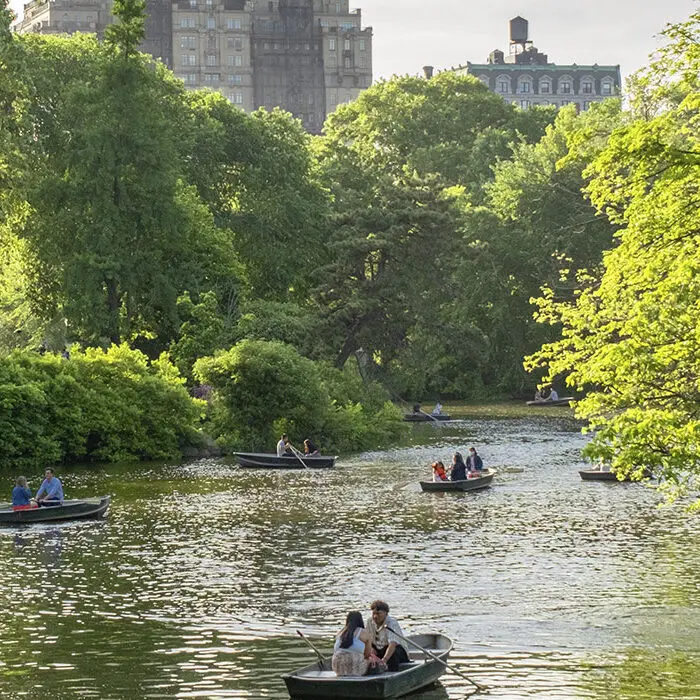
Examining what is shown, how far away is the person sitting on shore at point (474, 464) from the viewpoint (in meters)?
50.8

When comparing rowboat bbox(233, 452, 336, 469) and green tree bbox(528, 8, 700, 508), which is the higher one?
green tree bbox(528, 8, 700, 508)

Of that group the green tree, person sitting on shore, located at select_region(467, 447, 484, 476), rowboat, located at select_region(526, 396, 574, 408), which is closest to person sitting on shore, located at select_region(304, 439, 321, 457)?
person sitting on shore, located at select_region(467, 447, 484, 476)

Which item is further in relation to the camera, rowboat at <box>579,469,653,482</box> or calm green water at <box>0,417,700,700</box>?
rowboat at <box>579,469,653,482</box>

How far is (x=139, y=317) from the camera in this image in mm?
76812

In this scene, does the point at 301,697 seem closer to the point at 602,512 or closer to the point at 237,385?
the point at 602,512

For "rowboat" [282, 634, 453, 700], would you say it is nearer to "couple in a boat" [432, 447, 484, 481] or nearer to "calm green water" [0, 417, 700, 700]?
"calm green water" [0, 417, 700, 700]

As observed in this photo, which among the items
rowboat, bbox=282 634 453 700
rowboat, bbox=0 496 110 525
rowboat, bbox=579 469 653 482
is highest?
rowboat, bbox=579 469 653 482

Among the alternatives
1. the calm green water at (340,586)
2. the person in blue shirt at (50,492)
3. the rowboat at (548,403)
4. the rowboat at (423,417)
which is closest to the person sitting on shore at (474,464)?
the calm green water at (340,586)

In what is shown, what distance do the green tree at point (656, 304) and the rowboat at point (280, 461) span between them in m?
31.7

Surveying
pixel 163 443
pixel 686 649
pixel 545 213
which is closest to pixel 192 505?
pixel 163 443

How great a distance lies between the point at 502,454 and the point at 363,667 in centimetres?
3999

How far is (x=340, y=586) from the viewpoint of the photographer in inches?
1230

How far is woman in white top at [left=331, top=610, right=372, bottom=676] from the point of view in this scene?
71.9 ft

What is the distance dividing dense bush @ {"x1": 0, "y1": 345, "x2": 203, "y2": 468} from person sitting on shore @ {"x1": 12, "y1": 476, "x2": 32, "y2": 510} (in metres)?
16.6
